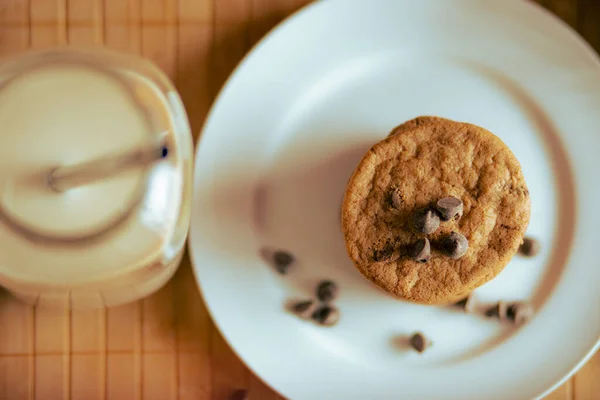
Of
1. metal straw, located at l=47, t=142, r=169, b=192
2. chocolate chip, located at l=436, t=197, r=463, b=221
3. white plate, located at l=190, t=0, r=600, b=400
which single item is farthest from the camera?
white plate, located at l=190, t=0, r=600, b=400

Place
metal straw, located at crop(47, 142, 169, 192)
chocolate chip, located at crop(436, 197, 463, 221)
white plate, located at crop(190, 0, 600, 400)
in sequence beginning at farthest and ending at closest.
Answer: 1. white plate, located at crop(190, 0, 600, 400)
2. chocolate chip, located at crop(436, 197, 463, 221)
3. metal straw, located at crop(47, 142, 169, 192)

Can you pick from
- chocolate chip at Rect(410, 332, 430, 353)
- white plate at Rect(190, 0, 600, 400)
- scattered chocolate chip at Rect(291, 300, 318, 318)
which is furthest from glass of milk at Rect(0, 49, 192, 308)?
chocolate chip at Rect(410, 332, 430, 353)

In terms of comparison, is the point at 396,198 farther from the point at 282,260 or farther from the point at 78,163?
the point at 78,163

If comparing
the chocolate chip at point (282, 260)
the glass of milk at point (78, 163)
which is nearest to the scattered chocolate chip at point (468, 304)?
the chocolate chip at point (282, 260)

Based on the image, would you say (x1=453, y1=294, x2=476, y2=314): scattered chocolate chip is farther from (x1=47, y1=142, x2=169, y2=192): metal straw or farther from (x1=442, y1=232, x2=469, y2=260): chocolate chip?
(x1=47, y1=142, x2=169, y2=192): metal straw

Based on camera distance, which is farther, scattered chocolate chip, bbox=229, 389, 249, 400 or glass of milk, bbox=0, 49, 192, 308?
scattered chocolate chip, bbox=229, 389, 249, 400

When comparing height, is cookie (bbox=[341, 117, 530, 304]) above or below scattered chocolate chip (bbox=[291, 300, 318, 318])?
above

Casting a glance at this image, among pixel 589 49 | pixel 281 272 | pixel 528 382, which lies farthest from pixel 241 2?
pixel 528 382

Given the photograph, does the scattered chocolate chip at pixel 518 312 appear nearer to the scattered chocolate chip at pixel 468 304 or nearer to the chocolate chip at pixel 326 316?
the scattered chocolate chip at pixel 468 304
